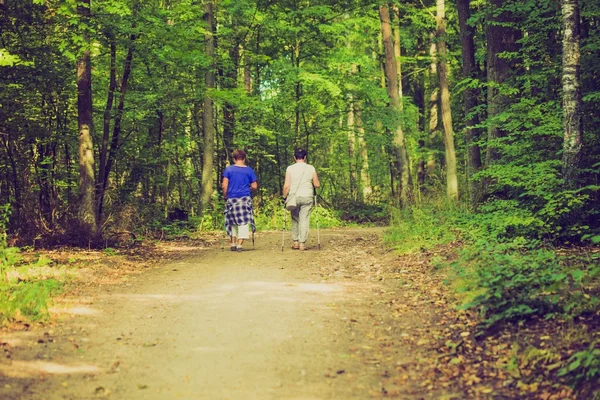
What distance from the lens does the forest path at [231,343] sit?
5.36 metres

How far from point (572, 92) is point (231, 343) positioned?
7.19 meters

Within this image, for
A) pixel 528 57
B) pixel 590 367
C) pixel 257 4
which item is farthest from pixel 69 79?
pixel 590 367

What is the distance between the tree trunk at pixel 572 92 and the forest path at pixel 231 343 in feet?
11.7

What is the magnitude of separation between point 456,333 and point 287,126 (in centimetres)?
2000

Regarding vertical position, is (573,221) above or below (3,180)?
below

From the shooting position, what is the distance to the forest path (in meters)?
5.36

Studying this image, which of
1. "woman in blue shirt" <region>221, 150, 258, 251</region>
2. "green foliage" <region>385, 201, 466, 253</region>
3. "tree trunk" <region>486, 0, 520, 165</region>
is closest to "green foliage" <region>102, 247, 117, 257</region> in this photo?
"woman in blue shirt" <region>221, 150, 258, 251</region>

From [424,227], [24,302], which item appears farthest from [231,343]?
[424,227]

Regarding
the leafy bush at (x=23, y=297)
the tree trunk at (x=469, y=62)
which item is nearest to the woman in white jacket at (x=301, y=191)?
the tree trunk at (x=469, y=62)

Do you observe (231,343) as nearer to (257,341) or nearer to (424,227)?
(257,341)

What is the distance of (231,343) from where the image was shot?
6586mm

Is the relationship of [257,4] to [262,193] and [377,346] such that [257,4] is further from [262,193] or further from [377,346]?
[377,346]

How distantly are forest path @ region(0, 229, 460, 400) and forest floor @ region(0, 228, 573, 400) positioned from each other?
2 centimetres

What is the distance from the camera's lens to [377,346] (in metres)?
6.59
